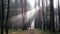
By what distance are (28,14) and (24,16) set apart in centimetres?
10

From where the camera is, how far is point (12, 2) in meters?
2.44

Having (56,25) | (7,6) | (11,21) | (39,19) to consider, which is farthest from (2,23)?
(56,25)

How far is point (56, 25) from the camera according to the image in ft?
7.83

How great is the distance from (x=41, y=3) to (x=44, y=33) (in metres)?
0.64

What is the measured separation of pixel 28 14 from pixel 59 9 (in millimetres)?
663

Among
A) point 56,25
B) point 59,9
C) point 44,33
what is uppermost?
point 59,9

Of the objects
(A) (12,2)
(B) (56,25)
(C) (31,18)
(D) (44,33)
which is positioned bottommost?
(D) (44,33)

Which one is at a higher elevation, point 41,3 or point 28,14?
point 41,3

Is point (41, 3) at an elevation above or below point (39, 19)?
above

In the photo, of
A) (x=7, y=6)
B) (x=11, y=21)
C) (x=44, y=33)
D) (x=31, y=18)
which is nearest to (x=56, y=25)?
(x=44, y=33)

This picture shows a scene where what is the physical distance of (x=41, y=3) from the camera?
8.00 feet

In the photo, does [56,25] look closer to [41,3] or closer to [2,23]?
[41,3]

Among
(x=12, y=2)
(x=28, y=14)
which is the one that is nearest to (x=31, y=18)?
(x=28, y=14)

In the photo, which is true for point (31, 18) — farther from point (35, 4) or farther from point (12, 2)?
point (12, 2)
